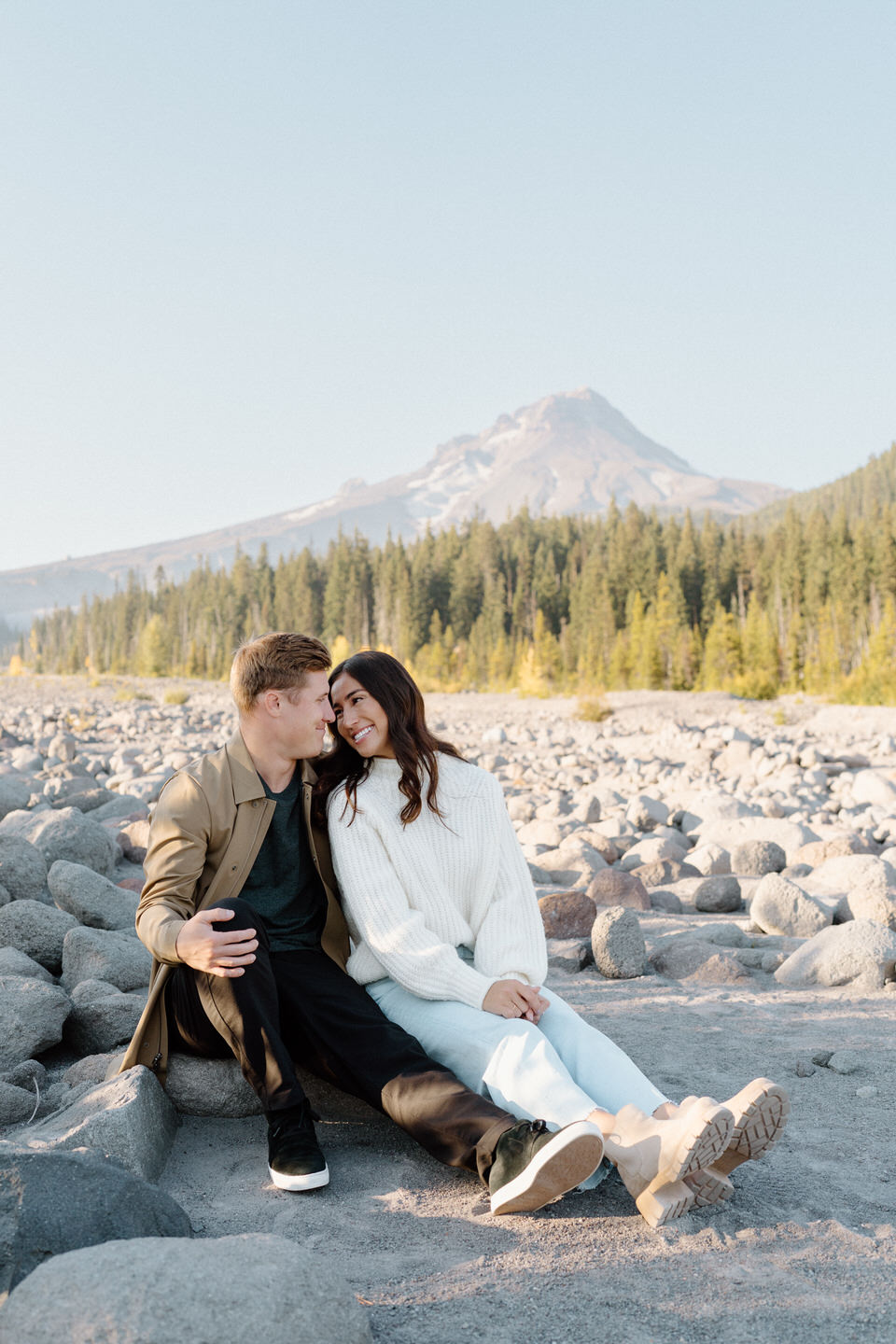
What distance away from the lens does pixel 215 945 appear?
265 centimetres

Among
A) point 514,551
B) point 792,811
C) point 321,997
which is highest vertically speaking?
point 514,551

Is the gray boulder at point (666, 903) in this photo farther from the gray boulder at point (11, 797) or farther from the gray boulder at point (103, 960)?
the gray boulder at point (11, 797)

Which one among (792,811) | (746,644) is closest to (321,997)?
(792,811)

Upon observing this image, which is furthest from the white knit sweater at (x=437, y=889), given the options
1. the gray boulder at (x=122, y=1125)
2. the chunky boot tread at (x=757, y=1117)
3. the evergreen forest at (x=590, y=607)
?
the evergreen forest at (x=590, y=607)

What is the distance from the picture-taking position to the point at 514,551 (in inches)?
2603

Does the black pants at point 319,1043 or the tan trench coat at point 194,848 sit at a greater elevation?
the tan trench coat at point 194,848

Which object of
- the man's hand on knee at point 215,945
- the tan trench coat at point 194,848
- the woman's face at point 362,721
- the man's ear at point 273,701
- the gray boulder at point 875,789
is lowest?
the gray boulder at point 875,789

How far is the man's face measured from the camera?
123 inches

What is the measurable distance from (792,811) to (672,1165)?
305 inches

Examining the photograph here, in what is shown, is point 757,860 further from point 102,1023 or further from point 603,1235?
point 603,1235

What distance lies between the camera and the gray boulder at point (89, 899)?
4.58m

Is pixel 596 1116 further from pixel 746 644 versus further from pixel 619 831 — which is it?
pixel 746 644

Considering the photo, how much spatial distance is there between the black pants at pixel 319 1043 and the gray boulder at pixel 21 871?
216 cm

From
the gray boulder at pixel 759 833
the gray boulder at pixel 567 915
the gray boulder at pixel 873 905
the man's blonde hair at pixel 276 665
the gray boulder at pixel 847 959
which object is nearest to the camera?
the man's blonde hair at pixel 276 665
